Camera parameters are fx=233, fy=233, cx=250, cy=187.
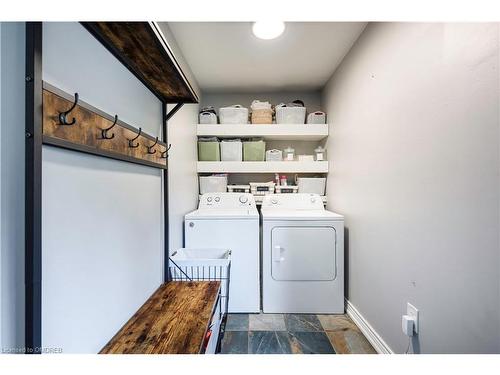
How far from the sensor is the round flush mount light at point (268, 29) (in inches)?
66.1

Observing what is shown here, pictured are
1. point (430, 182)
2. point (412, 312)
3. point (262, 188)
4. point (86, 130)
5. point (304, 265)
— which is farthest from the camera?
point (262, 188)

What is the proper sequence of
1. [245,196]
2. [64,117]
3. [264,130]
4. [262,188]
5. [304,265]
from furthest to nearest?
1. [262,188]
2. [264,130]
3. [245,196]
4. [304,265]
5. [64,117]

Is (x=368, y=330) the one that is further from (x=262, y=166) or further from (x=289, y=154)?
(x=289, y=154)

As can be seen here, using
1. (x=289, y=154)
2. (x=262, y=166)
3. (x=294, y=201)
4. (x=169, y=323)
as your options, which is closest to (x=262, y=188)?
(x=262, y=166)

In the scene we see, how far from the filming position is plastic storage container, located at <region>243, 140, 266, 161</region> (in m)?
2.78

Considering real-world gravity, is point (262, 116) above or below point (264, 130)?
above

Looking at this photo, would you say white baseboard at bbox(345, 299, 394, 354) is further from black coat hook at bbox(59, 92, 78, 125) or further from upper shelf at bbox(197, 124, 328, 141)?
black coat hook at bbox(59, 92, 78, 125)

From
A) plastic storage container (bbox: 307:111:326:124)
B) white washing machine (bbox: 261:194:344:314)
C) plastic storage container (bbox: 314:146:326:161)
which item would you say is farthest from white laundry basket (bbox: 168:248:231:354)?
plastic storage container (bbox: 307:111:326:124)

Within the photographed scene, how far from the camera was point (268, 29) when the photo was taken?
173cm

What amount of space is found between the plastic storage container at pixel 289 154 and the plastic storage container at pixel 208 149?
2.82 ft

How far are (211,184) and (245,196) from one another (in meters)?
0.45

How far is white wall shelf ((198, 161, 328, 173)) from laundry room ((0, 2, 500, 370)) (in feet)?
0.09
